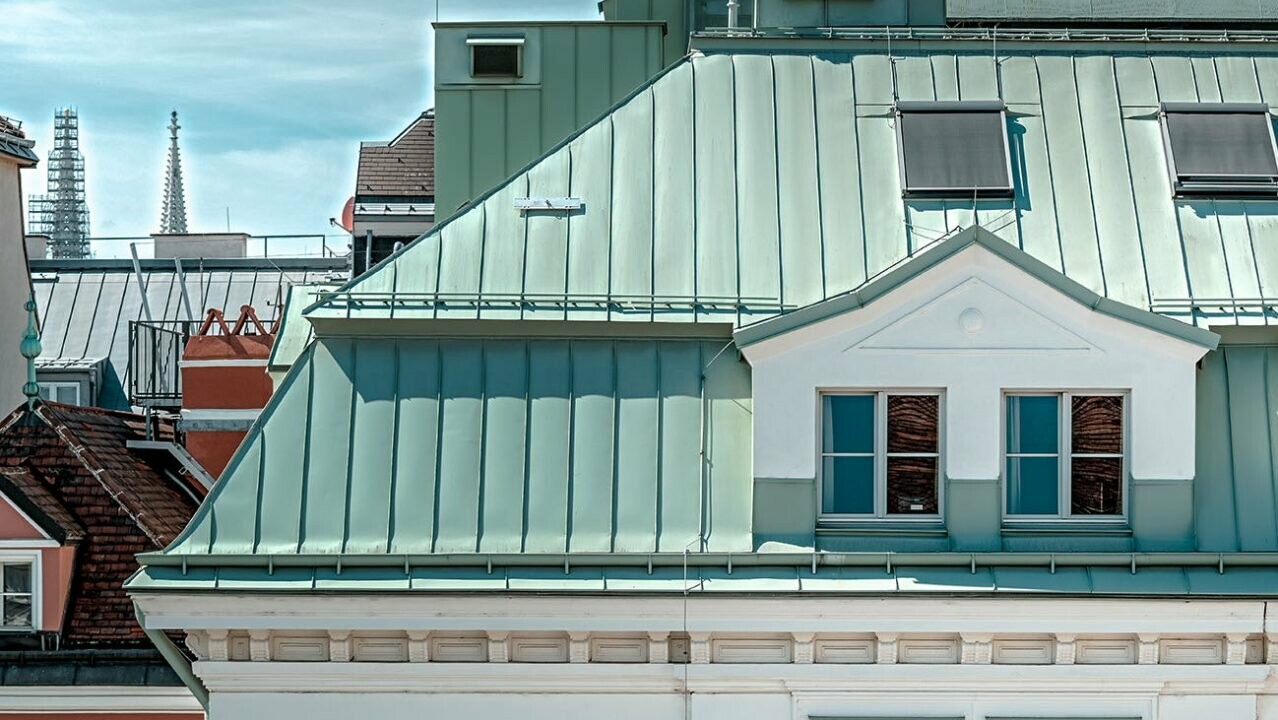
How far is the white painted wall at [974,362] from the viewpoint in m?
17.7

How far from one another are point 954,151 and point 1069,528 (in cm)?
433

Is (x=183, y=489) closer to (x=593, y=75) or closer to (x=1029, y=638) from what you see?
(x=593, y=75)

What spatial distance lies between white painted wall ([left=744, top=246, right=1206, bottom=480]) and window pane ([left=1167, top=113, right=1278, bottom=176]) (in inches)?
110

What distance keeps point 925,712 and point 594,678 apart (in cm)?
316

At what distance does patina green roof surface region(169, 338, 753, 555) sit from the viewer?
17594 millimetres

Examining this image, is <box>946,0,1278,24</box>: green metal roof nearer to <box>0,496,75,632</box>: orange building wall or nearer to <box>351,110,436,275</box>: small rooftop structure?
<box>351,110,436,275</box>: small rooftop structure

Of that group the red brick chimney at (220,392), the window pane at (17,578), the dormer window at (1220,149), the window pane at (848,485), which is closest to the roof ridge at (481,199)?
the window pane at (848,485)

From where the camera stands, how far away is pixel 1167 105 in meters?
20.1

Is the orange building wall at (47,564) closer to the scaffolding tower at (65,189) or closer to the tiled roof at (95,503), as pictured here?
the tiled roof at (95,503)

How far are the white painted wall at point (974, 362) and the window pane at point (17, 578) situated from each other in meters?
10.5

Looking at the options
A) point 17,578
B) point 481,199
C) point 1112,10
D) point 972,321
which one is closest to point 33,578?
point 17,578

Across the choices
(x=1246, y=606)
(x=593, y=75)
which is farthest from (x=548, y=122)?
(x=1246, y=606)

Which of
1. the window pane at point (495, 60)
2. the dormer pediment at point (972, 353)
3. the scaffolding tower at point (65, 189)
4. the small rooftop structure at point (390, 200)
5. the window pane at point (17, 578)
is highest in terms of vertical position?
the scaffolding tower at point (65, 189)

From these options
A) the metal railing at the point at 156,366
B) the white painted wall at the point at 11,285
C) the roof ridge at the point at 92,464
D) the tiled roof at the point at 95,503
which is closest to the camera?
the tiled roof at the point at 95,503
